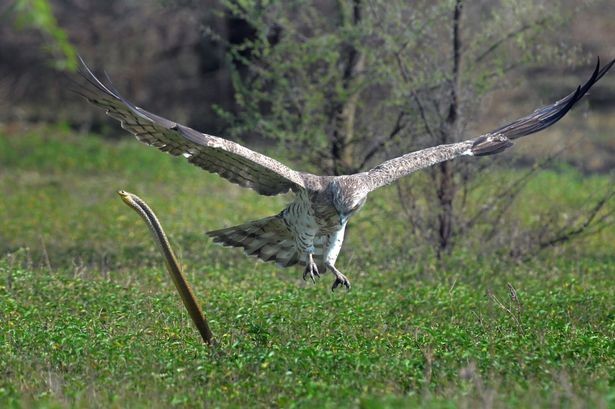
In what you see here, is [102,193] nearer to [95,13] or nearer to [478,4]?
[478,4]

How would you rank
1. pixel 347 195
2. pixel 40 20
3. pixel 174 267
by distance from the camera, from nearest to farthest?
pixel 40 20 < pixel 174 267 < pixel 347 195

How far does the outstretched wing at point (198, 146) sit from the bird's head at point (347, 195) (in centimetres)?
33

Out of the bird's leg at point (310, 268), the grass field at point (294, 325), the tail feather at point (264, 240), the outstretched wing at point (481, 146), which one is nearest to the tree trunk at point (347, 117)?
the grass field at point (294, 325)

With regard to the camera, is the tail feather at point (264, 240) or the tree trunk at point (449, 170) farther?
the tree trunk at point (449, 170)

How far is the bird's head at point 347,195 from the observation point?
27.7 ft

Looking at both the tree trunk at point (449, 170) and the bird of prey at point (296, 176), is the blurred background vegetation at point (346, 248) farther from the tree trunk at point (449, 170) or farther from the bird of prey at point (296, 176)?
the bird of prey at point (296, 176)

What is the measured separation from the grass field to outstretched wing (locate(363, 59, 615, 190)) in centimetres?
111

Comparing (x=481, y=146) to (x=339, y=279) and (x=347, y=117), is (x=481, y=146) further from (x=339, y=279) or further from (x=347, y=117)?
(x=347, y=117)

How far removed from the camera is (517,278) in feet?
33.7

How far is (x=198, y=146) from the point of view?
8297mm

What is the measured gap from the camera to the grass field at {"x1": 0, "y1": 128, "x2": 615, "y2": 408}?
594 centimetres

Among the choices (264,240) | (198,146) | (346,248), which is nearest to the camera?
(198,146)

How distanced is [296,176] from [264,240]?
115 centimetres

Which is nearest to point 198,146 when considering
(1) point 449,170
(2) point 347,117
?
(1) point 449,170
